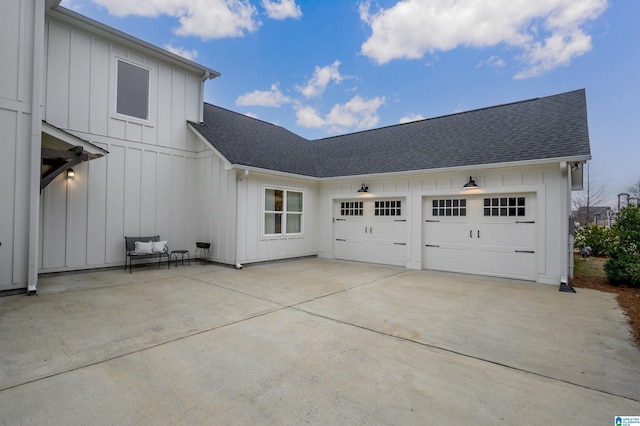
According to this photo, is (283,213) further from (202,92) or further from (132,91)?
(132,91)

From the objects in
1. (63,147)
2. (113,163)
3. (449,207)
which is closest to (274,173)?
(113,163)

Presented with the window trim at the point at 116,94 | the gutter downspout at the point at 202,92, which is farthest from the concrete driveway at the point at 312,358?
the gutter downspout at the point at 202,92

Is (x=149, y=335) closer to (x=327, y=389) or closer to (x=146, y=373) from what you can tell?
(x=146, y=373)

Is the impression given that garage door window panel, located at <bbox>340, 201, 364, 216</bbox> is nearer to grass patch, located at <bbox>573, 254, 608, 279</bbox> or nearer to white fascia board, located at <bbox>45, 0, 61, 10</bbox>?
grass patch, located at <bbox>573, 254, 608, 279</bbox>

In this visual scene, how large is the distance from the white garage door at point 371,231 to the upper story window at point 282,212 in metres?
1.38

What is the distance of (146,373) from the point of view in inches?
105

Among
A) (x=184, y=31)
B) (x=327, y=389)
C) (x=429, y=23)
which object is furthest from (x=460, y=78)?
(x=327, y=389)

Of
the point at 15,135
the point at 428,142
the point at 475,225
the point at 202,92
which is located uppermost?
the point at 202,92

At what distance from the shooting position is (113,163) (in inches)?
299

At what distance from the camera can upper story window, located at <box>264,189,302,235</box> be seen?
901cm

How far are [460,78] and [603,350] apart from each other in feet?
65.2

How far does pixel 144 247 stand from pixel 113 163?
2289mm

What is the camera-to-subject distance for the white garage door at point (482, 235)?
6.98m

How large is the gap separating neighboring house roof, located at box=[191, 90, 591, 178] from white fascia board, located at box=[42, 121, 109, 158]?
9.07ft
